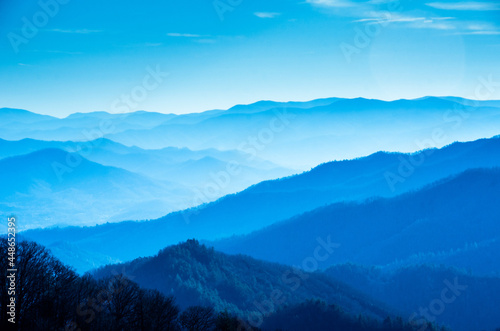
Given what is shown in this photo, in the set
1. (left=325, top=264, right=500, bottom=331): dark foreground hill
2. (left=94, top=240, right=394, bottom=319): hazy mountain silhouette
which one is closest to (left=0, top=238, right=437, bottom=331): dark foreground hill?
(left=94, top=240, right=394, bottom=319): hazy mountain silhouette

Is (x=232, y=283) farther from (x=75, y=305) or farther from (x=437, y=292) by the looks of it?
(x=75, y=305)

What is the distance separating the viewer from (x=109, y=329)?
143 feet

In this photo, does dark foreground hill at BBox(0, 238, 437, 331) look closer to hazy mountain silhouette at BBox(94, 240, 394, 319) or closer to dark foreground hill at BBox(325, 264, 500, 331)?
hazy mountain silhouette at BBox(94, 240, 394, 319)

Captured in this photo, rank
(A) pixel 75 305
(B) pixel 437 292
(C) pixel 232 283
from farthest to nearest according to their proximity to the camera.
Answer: (B) pixel 437 292 → (C) pixel 232 283 → (A) pixel 75 305


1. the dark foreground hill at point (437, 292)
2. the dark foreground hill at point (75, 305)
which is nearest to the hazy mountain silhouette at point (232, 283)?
the dark foreground hill at point (437, 292)

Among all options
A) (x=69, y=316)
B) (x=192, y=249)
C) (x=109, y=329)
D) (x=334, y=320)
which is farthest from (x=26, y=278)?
(x=192, y=249)

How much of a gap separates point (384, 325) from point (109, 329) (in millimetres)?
65843

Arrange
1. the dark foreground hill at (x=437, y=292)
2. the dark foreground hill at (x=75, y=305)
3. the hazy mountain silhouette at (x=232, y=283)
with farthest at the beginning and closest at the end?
the dark foreground hill at (x=437, y=292) < the hazy mountain silhouette at (x=232, y=283) < the dark foreground hill at (x=75, y=305)

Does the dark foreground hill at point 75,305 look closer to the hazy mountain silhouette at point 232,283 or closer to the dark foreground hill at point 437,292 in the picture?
the hazy mountain silhouette at point 232,283

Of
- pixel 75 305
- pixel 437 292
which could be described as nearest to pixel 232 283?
pixel 437 292

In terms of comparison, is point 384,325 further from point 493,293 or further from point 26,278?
point 493,293

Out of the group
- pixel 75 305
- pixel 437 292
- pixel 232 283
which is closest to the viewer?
pixel 75 305

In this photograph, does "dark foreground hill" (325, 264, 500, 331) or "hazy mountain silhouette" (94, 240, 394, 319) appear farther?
"dark foreground hill" (325, 264, 500, 331)

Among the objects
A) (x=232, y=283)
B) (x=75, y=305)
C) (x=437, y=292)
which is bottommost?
(x=75, y=305)
